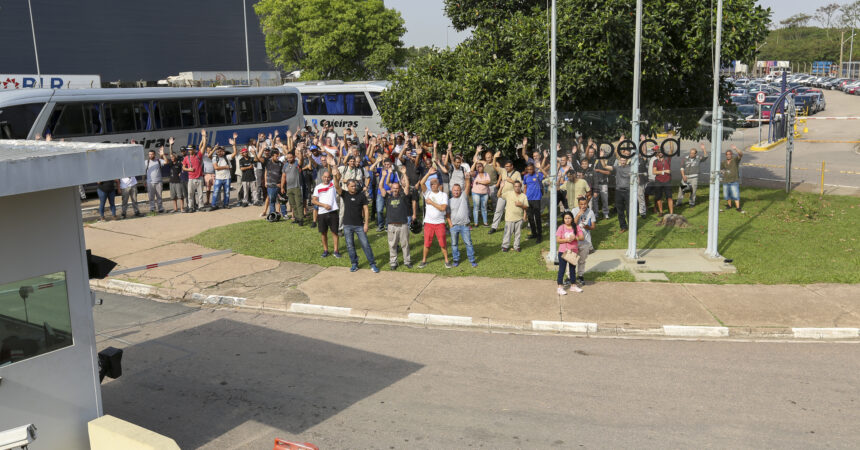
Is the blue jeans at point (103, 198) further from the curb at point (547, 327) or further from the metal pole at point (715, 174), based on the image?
the metal pole at point (715, 174)

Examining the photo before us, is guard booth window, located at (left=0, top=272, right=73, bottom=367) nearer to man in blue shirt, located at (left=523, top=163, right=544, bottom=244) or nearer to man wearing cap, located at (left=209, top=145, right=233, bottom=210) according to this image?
man in blue shirt, located at (left=523, top=163, right=544, bottom=244)

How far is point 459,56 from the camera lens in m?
18.4

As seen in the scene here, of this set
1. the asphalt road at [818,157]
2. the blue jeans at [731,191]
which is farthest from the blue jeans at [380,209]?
→ the asphalt road at [818,157]

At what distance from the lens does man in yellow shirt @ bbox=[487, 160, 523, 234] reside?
14172 millimetres

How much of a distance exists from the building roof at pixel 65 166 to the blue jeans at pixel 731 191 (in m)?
14.7

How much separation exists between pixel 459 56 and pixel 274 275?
26.9 feet

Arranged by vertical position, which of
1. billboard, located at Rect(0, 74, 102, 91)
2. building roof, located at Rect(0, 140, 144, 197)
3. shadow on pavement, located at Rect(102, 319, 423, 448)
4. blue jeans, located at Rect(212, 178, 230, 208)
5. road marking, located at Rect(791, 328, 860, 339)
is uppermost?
billboard, located at Rect(0, 74, 102, 91)

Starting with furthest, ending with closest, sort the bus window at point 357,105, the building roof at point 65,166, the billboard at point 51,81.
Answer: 1. the bus window at point 357,105
2. the billboard at point 51,81
3. the building roof at point 65,166

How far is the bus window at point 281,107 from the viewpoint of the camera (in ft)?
99.0

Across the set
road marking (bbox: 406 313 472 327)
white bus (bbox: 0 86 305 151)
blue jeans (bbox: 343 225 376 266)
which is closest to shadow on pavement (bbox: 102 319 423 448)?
road marking (bbox: 406 313 472 327)

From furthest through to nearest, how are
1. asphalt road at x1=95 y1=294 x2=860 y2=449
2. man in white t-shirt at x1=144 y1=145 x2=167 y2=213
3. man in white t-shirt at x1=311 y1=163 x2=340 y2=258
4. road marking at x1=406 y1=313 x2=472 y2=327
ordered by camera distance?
man in white t-shirt at x1=144 y1=145 x2=167 y2=213, man in white t-shirt at x1=311 y1=163 x2=340 y2=258, road marking at x1=406 y1=313 x2=472 y2=327, asphalt road at x1=95 y1=294 x2=860 y2=449

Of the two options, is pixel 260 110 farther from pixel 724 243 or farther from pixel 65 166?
pixel 65 166

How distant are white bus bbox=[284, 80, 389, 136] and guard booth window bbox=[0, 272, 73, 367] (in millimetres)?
26278

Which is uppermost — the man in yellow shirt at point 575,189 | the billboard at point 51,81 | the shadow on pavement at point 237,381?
the billboard at point 51,81
